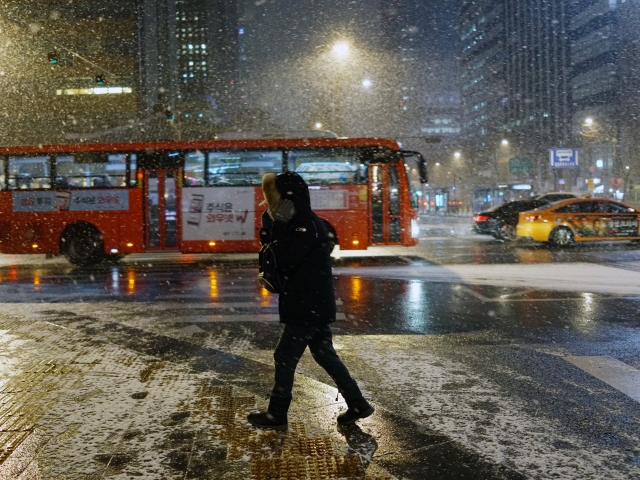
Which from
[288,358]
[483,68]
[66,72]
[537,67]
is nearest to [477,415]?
[288,358]

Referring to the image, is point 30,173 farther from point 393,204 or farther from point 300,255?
point 300,255

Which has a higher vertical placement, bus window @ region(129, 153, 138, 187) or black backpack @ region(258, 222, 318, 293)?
bus window @ region(129, 153, 138, 187)

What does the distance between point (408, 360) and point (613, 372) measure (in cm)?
193

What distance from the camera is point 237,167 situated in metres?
16.5

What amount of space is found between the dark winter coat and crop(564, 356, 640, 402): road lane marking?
2.84 metres

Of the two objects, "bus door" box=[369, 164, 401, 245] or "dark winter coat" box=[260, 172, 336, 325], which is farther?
"bus door" box=[369, 164, 401, 245]

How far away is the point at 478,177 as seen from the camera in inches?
3169

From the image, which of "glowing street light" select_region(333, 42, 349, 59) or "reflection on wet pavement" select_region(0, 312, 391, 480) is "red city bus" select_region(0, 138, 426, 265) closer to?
"reflection on wet pavement" select_region(0, 312, 391, 480)

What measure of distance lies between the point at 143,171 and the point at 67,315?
8.69m

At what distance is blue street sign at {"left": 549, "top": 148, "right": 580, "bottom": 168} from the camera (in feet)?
154

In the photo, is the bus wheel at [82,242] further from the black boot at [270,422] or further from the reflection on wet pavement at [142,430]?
the black boot at [270,422]

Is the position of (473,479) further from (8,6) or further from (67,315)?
(8,6)

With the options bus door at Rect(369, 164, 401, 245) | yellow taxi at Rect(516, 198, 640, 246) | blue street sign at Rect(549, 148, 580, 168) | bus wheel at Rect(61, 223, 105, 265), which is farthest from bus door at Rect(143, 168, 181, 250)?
blue street sign at Rect(549, 148, 580, 168)

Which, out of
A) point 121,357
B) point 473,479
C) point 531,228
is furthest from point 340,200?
point 473,479
